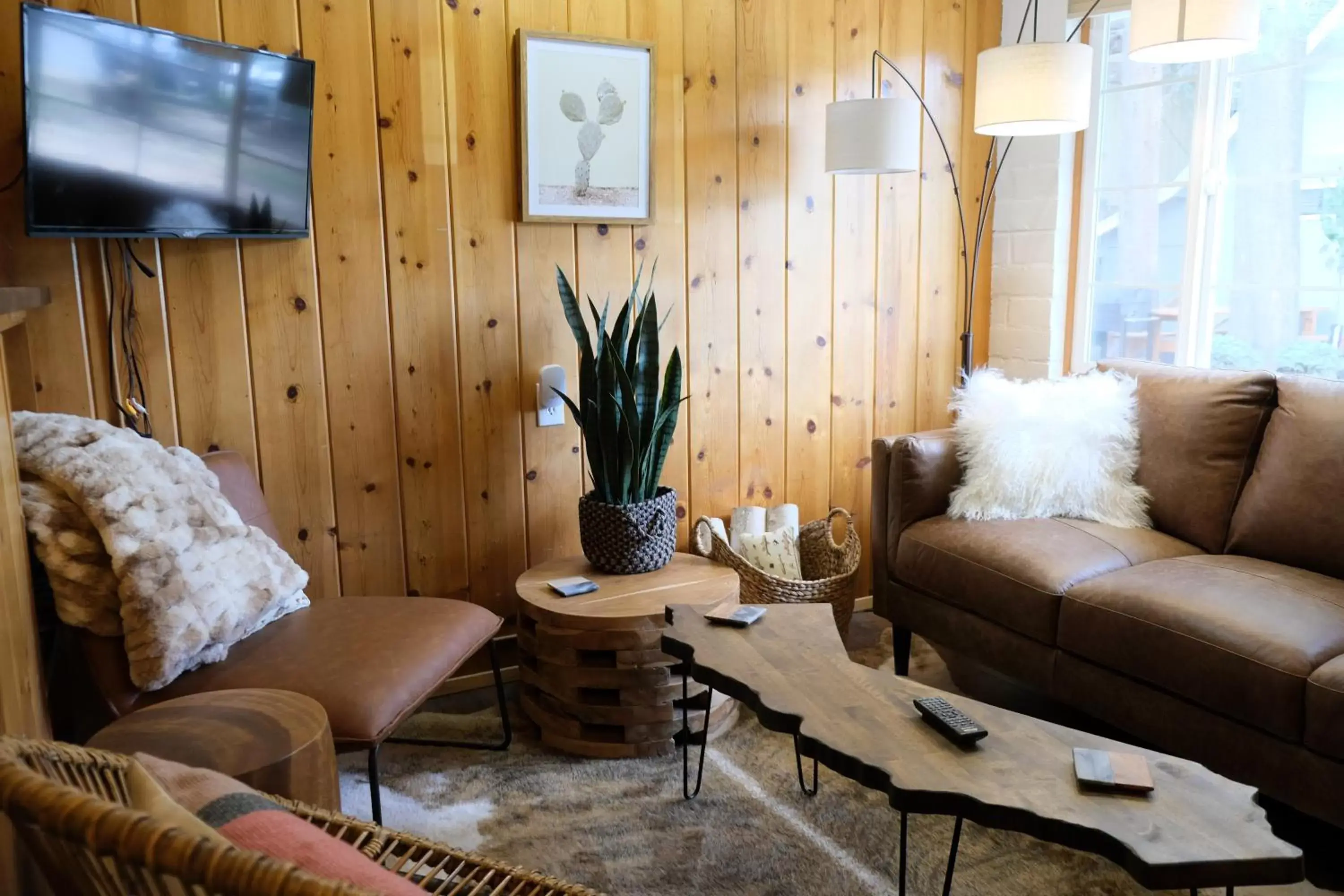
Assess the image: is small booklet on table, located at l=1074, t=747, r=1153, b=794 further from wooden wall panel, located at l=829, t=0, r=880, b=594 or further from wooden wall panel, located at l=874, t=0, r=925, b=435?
wooden wall panel, located at l=874, t=0, r=925, b=435

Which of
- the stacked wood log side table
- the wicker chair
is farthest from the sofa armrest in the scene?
the wicker chair

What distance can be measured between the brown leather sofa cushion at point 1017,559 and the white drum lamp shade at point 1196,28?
1.17 metres

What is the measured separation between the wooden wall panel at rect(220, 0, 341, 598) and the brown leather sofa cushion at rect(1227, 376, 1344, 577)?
7.57 ft

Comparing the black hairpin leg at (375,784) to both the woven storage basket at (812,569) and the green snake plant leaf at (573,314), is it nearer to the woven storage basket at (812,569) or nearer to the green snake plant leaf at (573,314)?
the green snake plant leaf at (573,314)

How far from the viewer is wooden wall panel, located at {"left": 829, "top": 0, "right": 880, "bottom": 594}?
321 cm

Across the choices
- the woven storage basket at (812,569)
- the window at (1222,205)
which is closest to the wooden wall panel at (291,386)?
the woven storage basket at (812,569)

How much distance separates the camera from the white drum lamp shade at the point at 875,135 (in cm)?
277

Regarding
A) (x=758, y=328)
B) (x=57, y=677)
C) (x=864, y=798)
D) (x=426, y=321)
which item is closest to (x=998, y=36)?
(x=758, y=328)

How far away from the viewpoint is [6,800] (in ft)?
2.49

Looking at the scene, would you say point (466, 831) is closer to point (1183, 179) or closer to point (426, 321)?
point (426, 321)

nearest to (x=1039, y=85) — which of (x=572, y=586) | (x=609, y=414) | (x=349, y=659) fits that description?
(x=609, y=414)

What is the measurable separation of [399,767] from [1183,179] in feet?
→ 9.17

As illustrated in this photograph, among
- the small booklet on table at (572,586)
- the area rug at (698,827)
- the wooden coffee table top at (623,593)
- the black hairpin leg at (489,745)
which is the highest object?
the small booklet on table at (572,586)

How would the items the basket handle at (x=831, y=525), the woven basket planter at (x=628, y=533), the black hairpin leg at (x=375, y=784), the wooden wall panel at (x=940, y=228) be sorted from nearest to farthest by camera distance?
the black hairpin leg at (x=375, y=784) < the woven basket planter at (x=628, y=533) < the basket handle at (x=831, y=525) < the wooden wall panel at (x=940, y=228)
